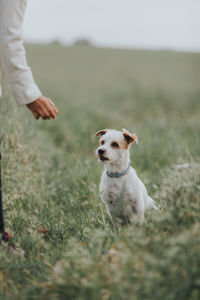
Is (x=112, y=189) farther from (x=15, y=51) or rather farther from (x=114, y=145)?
(x=15, y=51)

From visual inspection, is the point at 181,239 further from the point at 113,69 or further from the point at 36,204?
the point at 113,69

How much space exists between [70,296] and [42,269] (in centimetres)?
44

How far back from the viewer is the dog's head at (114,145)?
3.00 m

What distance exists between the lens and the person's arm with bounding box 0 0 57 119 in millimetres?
2119

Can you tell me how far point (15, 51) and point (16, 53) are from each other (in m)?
0.01

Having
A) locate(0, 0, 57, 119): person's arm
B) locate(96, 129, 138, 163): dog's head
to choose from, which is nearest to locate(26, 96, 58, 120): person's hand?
locate(0, 0, 57, 119): person's arm

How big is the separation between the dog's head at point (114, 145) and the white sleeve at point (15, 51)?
94cm

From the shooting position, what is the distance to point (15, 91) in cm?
223

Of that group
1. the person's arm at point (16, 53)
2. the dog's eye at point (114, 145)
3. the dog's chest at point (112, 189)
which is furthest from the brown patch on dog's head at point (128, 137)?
the person's arm at point (16, 53)

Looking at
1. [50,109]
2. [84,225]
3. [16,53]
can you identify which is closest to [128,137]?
[84,225]

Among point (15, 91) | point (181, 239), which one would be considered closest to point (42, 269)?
point (181, 239)

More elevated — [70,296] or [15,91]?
[15,91]

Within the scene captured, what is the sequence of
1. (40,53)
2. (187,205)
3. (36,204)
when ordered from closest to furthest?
(187,205), (36,204), (40,53)

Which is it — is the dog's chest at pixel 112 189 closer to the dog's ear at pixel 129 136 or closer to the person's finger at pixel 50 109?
the dog's ear at pixel 129 136
